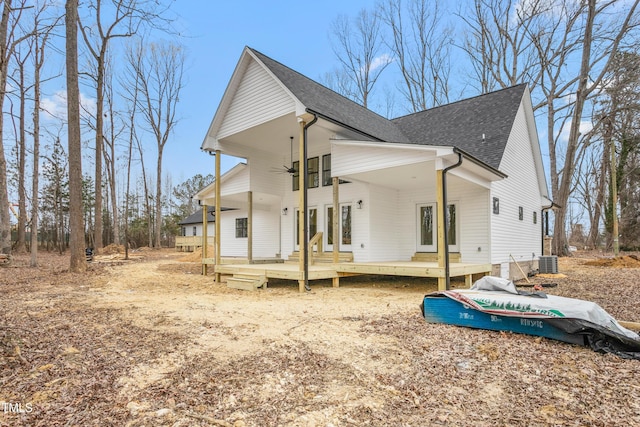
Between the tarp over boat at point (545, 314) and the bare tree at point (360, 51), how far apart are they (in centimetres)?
2219

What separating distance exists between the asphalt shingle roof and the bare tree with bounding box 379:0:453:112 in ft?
38.1

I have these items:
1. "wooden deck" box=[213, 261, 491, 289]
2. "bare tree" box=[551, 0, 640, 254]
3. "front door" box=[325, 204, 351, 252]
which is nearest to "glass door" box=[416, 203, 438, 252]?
"wooden deck" box=[213, 261, 491, 289]

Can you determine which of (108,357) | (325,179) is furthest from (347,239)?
(108,357)

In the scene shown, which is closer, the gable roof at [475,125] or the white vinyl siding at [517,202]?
the white vinyl siding at [517,202]

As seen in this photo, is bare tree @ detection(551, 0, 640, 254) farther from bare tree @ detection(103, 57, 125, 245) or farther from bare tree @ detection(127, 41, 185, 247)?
bare tree @ detection(103, 57, 125, 245)

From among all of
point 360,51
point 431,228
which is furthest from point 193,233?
point 431,228

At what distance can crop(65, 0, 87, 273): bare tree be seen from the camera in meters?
9.93

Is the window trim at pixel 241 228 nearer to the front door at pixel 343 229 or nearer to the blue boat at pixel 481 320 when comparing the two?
the front door at pixel 343 229

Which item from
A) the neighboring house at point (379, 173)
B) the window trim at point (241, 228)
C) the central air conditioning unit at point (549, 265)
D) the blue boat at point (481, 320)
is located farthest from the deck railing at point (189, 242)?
the blue boat at point (481, 320)

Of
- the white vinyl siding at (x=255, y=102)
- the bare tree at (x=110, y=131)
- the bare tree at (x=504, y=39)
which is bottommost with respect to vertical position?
the white vinyl siding at (x=255, y=102)

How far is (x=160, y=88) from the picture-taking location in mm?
27094

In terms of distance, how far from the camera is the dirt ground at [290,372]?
2371mm

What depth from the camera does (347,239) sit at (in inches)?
427

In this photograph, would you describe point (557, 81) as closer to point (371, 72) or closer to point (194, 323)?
point (371, 72)
